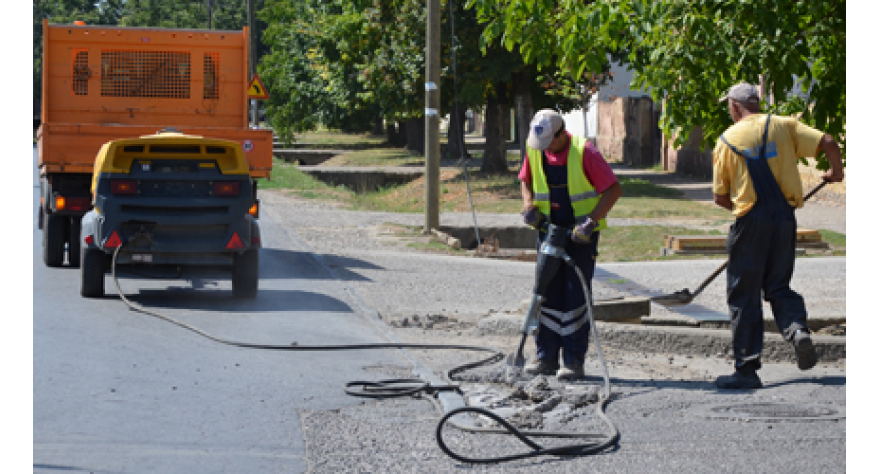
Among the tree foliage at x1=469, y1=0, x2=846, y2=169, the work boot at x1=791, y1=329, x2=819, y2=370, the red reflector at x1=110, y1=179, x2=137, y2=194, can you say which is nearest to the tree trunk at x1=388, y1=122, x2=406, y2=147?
the red reflector at x1=110, y1=179, x2=137, y2=194

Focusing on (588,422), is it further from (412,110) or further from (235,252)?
(412,110)

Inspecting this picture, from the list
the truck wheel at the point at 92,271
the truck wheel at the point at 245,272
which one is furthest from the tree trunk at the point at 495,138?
the truck wheel at the point at 92,271

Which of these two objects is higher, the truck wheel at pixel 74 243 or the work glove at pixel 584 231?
the work glove at pixel 584 231

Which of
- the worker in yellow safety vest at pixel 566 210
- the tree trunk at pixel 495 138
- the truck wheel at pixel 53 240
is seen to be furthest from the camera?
the tree trunk at pixel 495 138

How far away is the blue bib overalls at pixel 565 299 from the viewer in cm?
717

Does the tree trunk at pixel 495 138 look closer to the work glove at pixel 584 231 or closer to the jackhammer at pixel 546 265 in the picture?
the jackhammer at pixel 546 265

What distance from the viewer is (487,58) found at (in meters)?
25.0

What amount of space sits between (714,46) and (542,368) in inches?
114

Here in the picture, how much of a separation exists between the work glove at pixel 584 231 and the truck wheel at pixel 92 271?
514cm

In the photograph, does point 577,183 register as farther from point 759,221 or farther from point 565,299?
point 759,221

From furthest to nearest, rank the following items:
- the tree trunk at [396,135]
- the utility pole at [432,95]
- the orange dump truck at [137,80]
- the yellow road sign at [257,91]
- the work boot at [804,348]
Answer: the tree trunk at [396,135]
the yellow road sign at [257,91]
the utility pole at [432,95]
the orange dump truck at [137,80]
the work boot at [804,348]

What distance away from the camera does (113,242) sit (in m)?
9.76

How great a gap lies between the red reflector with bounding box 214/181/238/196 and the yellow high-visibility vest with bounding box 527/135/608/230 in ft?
12.7

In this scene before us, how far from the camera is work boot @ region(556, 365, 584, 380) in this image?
711cm
